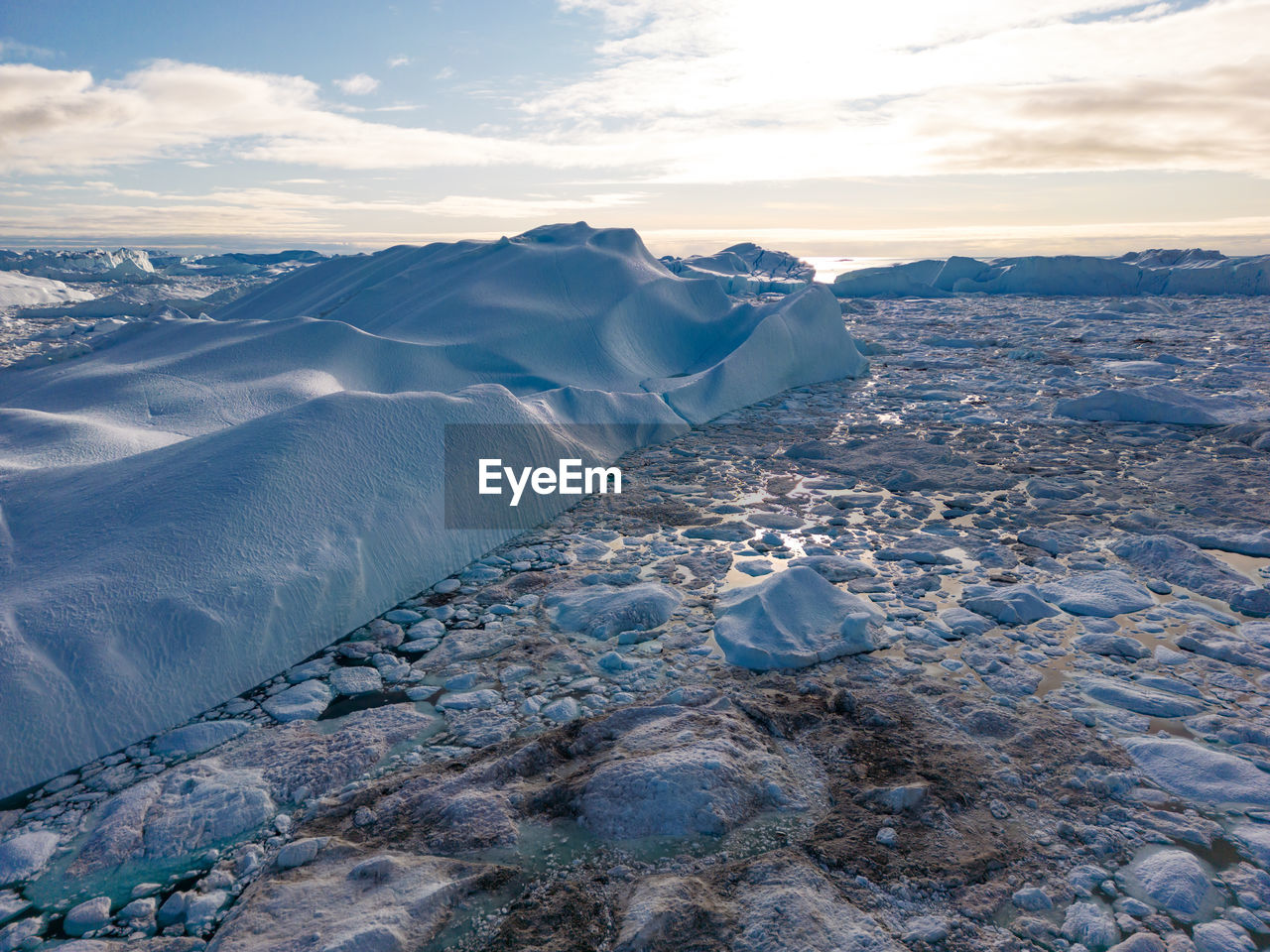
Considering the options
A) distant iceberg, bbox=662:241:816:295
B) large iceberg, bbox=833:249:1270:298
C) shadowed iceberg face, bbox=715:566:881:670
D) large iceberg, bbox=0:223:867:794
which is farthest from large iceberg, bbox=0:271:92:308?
large iceberg, bbox=833:249:1270:298

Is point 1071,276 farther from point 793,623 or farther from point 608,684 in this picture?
point 608,684

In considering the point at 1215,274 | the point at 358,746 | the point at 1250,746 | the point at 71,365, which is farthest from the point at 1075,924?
the point at 1215,274

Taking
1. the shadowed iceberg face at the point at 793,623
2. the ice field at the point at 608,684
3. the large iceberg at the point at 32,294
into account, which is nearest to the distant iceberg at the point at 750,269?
the ice field at the point at 608,684

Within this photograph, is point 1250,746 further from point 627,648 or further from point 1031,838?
point 627,648

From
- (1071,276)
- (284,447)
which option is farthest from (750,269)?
(284,447)

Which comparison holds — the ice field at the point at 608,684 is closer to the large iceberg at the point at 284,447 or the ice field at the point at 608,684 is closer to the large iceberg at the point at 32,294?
the large iceberg at the point at 284,447

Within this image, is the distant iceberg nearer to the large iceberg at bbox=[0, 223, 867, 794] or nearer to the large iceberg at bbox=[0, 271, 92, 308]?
the large iceberg at bbox=[0, 223, 867, 794]
